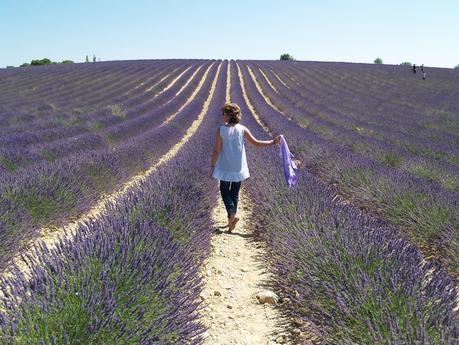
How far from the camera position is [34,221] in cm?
379

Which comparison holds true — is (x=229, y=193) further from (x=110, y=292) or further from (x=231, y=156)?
(x=110, y=292)

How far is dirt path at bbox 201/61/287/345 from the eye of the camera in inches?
90.5

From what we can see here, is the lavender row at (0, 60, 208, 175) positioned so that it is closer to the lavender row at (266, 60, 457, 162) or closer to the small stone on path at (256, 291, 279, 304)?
the small stone on path at (256, 291, 279, 304)

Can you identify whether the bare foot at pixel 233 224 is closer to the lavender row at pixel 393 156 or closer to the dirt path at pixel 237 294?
the dirt path at pixel 237 294

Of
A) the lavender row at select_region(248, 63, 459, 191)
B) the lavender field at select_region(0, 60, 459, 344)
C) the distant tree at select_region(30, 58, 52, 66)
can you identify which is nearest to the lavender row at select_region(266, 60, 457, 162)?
the lavender field at select_region(0, 60, 459, 344)

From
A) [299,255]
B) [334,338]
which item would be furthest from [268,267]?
[334,338]

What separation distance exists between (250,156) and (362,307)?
16.4 feet

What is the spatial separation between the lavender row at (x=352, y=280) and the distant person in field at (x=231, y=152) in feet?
1.96

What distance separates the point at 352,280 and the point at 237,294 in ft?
3.34

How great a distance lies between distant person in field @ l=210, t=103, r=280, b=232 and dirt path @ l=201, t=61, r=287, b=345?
15.1 inches

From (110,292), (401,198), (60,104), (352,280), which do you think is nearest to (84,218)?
(110,292)

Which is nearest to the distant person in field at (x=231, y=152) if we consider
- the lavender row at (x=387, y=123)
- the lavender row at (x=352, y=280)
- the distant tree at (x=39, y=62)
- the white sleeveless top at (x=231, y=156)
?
the white sleeveless top at (x=231, y=156)

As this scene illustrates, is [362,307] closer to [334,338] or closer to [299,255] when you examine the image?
[334,338]

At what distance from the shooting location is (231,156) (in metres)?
3.85
